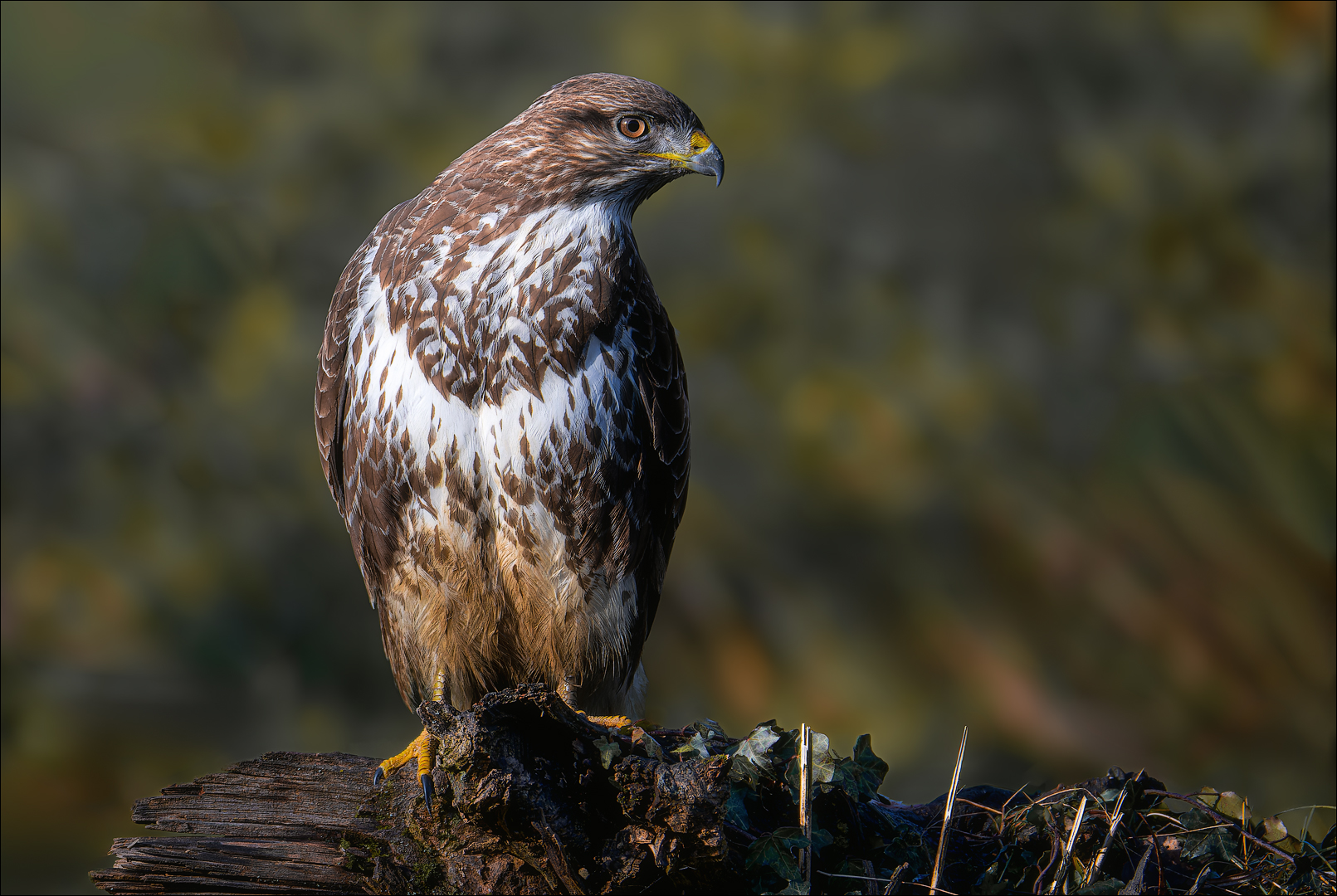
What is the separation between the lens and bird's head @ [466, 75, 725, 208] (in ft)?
9.56

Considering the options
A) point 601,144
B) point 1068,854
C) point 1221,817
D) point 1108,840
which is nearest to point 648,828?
point 1068,854

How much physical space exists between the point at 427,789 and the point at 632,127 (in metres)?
1.83

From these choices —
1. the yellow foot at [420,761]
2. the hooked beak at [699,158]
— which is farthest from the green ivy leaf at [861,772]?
the hooked beak at [699,158]

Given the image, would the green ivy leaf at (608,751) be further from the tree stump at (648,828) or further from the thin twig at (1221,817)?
the thin twig at (1221,817)

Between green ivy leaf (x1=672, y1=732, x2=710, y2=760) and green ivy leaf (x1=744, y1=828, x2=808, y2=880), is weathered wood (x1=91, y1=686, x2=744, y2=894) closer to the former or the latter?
green ivy leaf (x1=744, y1=828, x2=808, y2=880)

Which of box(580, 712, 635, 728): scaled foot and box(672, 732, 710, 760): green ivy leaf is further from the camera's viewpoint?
box(580, 712, 635, 728): scaled foot

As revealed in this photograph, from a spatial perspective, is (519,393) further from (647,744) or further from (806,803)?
(806,803)

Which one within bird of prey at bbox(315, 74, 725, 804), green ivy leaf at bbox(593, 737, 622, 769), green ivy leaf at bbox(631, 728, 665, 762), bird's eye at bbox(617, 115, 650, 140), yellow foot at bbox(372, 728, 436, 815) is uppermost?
bird's eye at bbox(617, 115, 650, 140)

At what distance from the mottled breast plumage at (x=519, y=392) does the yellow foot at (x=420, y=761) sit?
1.50 feet

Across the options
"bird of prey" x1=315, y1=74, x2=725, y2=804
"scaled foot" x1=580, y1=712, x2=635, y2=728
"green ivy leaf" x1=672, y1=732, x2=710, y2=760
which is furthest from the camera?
"bird of prey" x1=315, y1=74, x2=725, y2=804

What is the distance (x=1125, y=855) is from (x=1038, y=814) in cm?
21

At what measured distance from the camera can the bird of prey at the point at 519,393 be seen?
283cm

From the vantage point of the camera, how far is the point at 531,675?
3256 millimetres

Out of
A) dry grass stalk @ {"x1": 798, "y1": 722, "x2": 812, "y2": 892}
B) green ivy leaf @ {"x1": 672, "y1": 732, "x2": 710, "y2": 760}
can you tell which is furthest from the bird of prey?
dry grass stalk @ {"x1": 798, "y1": 722, "x2": 812, "y2": 892}
